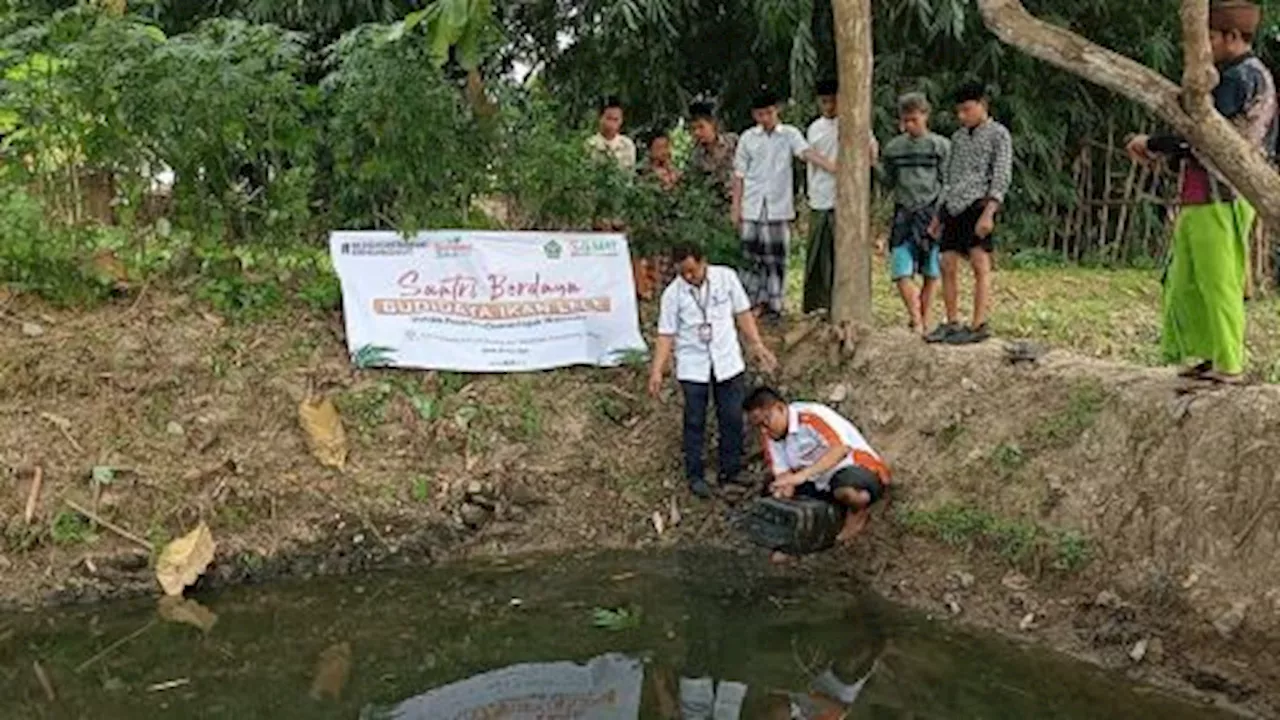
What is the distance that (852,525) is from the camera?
656 centimetres

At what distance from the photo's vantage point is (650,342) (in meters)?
8.08

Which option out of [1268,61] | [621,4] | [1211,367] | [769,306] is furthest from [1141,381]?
[1268,61]

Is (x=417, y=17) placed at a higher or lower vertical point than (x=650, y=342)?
higher

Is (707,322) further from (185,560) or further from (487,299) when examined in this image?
(185,560)

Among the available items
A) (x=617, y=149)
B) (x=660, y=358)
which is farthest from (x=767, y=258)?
(x=617, y=149)

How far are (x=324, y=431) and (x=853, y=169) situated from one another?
3.26 m

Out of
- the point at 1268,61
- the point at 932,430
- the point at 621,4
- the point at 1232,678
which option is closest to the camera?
the point at 1232,678

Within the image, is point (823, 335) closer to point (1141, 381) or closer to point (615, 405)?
point (615, 405)

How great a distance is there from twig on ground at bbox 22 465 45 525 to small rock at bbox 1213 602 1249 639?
17.6ft

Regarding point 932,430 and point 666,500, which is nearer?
point 932,430

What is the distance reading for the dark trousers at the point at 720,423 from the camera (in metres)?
7.13

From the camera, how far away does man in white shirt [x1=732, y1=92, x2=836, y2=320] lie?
7840 mm

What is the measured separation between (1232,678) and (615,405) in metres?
3.81

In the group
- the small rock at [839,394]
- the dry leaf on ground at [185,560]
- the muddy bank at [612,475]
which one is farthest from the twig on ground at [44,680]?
the small rock at [839,394]
